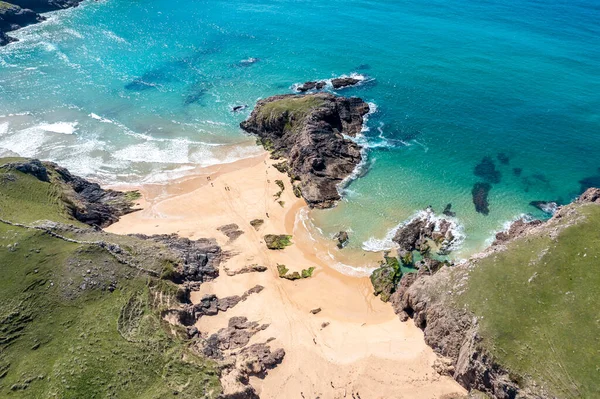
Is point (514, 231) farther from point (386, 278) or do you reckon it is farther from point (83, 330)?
point (83, 330)

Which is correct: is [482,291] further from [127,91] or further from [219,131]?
[127,91]

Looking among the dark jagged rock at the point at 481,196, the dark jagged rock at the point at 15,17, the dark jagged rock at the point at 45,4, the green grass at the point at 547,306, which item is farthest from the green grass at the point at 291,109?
the dark jagged rock at the point at 45,4

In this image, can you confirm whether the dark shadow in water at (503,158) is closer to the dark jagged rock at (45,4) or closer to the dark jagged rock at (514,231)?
the dark jagged rock at (514,231)


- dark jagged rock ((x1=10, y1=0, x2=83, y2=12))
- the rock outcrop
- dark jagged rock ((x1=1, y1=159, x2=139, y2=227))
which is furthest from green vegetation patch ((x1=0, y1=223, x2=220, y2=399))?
dark jagged rock ((x1=10, y1=0, x2=83, y2=12))

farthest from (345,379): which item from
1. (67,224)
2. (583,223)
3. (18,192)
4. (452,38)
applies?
(452,38)

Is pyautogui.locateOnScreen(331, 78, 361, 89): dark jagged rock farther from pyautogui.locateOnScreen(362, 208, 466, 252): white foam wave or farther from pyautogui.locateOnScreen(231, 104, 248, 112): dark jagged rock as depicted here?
pyautogui.locateOnScreen(362, 208, 466, 252): white foam wave

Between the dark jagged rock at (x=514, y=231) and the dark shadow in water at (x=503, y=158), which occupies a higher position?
the dark shadow in water at (x=503, y=158)

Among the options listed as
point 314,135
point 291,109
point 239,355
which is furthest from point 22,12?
point 239,355
